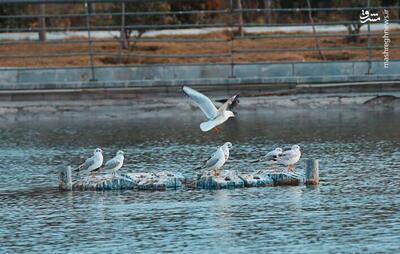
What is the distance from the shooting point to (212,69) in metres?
30.3

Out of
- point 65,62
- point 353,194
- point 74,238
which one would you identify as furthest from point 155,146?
point 65,62

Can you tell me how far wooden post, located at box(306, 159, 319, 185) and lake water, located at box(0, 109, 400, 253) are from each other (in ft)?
0.43

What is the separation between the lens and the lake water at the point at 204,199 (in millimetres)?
15164

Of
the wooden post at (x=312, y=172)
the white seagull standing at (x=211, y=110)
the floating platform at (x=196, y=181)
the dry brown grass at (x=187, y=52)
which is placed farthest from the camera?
the dry brown grass at (x=187, y=52)

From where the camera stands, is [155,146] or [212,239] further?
[155,146]

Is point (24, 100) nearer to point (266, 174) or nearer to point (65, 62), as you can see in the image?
point (65, 62)

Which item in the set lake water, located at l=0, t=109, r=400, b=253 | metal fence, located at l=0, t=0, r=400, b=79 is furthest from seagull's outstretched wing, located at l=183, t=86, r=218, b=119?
metal fence, located at l=0, t=0, r=400, b=79

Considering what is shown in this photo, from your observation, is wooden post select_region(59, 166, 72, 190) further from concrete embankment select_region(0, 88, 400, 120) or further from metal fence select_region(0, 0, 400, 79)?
metal fence select_region(0, 0, 400, 79)

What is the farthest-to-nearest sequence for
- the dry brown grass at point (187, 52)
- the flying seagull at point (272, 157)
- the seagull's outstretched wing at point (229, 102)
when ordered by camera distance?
1. the dry brown grass at point (187, 52)
2. the seagull's outstretched wing at point (229, 102)
3. the flying seagull at point (272, 157)

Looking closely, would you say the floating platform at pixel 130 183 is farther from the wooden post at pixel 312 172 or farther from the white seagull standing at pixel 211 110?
the white seagull standing at pixel 211 110

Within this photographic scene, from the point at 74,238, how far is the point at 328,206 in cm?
330

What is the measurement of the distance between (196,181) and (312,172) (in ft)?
5.10

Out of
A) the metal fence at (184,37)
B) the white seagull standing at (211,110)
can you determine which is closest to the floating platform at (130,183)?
the white seagull standing at (211,110)

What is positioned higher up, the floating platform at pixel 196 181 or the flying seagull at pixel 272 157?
the flying seagull at pixel 272 157
